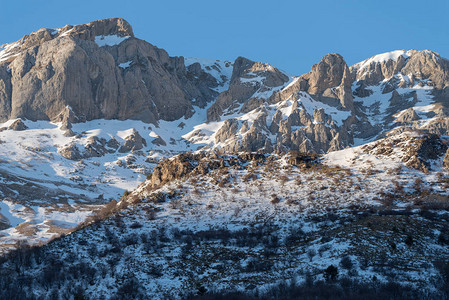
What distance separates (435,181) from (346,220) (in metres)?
17.6

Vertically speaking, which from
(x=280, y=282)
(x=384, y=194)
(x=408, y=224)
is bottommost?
(x=280, y=282)

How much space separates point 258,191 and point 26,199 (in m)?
99.0

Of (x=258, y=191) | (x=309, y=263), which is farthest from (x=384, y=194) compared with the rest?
(x=309, y=263)

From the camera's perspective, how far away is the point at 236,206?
65.1 meters

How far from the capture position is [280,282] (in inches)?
1652

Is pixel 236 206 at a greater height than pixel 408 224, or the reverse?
pixel 236 206

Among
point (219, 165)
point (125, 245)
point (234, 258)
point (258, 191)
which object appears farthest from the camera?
point (219, 165)

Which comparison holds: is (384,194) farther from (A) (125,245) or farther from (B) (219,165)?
(A) (125,245)

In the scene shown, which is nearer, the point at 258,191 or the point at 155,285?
the point at 155,285

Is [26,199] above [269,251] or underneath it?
above

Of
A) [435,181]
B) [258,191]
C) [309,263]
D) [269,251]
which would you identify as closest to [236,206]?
[258,191]

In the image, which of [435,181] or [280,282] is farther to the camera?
[435,181]

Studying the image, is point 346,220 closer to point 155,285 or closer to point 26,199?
point 155,285

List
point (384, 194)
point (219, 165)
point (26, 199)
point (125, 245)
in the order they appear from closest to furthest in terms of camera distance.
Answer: point (125, 245)
point (384, 194)
point (219, 165)
point (26, 199)
